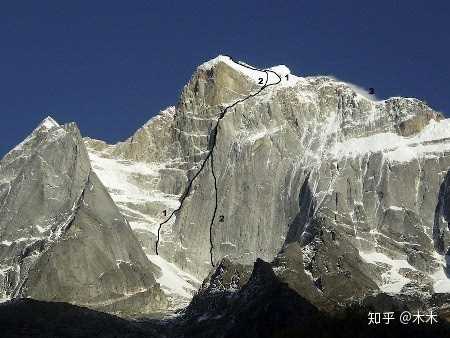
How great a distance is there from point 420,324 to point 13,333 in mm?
66298

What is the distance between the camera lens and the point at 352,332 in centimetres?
14475

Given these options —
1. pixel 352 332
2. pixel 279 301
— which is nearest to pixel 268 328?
pixel 279 301

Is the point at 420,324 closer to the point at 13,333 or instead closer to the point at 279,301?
the point at 279,301

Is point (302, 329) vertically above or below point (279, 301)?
below

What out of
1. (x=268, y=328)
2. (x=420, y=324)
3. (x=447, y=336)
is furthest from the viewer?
(x=268, y=328)

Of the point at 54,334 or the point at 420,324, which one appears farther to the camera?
the point at 54,334

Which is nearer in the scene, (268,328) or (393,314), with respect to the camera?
(393,314)

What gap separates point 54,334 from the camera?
7820 inches

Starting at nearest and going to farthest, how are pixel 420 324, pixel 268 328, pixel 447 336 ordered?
pixel 447 336 < pixel 420 324 < pixel 268 328

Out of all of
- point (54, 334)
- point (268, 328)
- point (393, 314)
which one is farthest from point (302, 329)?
point (54, 334)

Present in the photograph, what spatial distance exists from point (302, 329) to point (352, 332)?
11.7 meters

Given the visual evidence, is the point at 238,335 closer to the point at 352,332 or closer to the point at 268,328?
the point at 268,328

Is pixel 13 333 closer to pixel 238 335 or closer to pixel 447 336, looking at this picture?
pixel 238 335

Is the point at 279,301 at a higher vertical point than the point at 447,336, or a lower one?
higher
